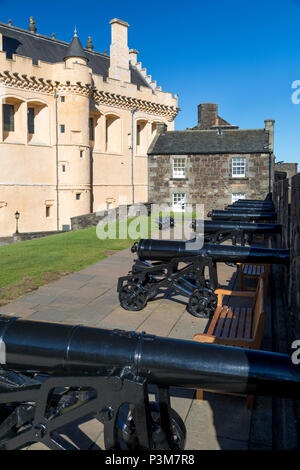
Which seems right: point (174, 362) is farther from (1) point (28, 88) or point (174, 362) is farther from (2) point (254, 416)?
(1) point (28, 88)

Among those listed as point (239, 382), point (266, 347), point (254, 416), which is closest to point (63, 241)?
point (266, 347)

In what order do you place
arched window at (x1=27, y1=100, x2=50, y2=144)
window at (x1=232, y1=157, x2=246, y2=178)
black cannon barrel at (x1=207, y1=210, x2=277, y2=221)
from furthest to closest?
1. arched window at (x1=27, y1=100, x2=50, y2=144)
2. window at (x1=232, y1=157, x2=246, y2=178)
3. black cannon barrel at (x1=207, y1=210, x2=277, y2=221)

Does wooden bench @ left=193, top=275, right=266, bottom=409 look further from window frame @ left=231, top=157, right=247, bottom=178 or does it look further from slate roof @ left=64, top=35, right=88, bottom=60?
slate roof @ left=64, top=35, right=88, bottom=60

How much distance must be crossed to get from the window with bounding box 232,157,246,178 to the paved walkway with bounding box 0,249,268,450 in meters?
17.9

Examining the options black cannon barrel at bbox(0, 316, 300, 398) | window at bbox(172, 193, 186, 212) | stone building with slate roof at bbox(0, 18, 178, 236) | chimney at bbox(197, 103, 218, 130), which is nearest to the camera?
black cannon barrel at bbox(0, 316, 300, 398)

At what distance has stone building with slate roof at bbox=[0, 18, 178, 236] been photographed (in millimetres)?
27453

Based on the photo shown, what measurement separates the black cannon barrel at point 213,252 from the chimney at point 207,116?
3388 cm

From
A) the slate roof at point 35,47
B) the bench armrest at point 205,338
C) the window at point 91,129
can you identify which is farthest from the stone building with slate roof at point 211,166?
the bench armrest at point 205,338

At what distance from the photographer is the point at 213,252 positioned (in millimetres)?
6781

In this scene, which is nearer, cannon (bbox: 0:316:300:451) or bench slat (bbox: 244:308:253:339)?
cannon (bbox: 0:316:300:451)

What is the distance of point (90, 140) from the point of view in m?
32.5

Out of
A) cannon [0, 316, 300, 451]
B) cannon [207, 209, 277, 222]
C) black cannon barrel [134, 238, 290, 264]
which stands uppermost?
cannon [207, 209, 277, 222]

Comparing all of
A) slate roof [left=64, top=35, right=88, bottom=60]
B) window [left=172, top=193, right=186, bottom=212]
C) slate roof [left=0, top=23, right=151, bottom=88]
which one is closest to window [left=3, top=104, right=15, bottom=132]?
slate roof [left=0, top=23, right=151, bottom=88]

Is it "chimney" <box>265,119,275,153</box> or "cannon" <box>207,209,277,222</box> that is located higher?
"chimney" <box>265,119,275,153</box>
